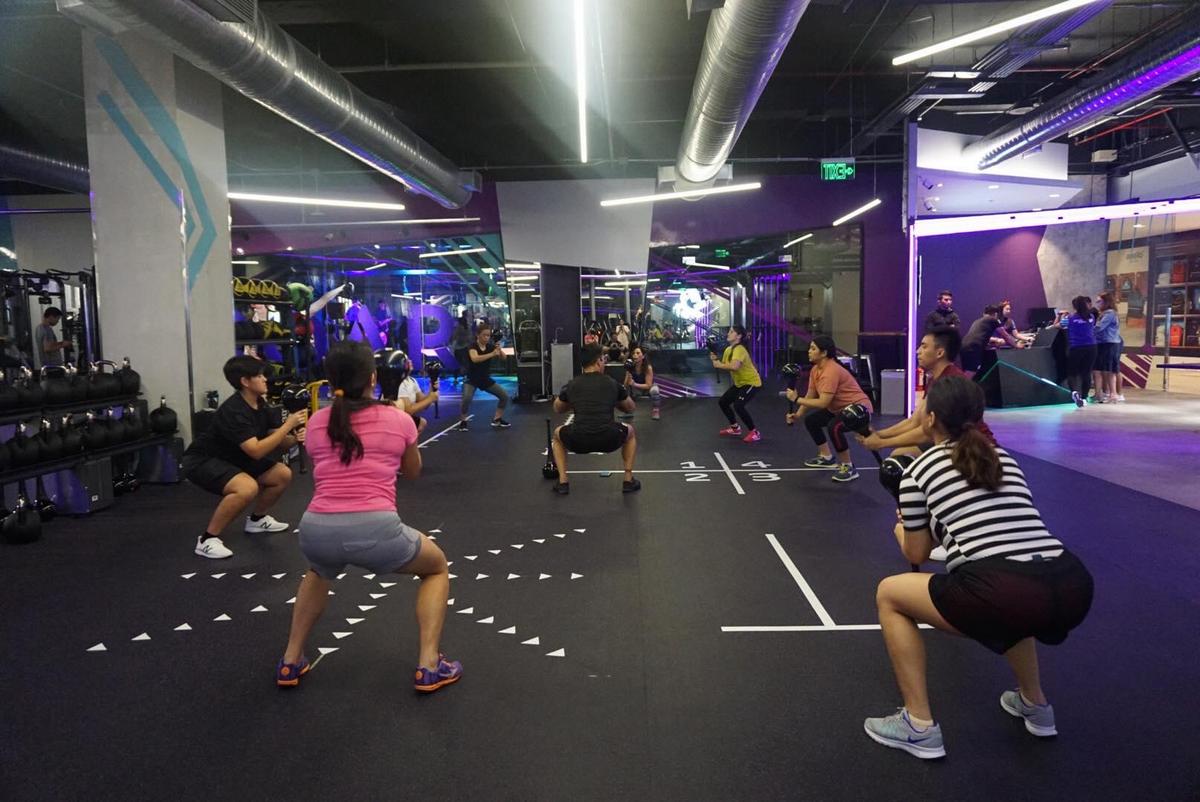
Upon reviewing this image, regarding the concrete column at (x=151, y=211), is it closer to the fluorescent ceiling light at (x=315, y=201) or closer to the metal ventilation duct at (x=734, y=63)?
the fluorescent ceiling light at (x=315, y=201)

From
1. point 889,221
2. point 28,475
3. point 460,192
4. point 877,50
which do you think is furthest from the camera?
point 889,221

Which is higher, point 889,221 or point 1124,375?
point 889,221

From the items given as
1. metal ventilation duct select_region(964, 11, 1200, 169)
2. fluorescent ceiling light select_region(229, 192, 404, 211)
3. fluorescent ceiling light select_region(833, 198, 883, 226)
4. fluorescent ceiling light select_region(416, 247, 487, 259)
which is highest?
metal ventilation duct select_region(964, 11, 1200, 169)

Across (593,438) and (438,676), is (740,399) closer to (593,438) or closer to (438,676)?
(593,438)

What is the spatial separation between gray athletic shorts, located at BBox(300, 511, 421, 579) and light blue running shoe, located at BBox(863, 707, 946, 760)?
66.5 inches

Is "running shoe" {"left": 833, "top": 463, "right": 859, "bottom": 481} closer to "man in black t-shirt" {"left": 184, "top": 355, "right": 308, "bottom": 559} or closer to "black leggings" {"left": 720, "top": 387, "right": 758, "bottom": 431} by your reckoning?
"black leggings" {"left": 720, "top": 387, "right": 758, "bottom": 431}

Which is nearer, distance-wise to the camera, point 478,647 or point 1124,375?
point 478,647

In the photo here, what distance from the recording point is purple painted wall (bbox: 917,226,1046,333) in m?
13.9

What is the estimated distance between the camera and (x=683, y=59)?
872cm

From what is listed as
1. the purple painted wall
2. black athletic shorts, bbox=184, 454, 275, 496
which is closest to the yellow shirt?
black athletic shorts, bbox=184, 454, 275, 496

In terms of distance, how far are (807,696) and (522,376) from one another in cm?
1127

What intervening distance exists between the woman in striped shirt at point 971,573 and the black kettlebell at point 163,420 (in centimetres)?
641

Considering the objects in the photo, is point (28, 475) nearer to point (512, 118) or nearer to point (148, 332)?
point (148, 332)

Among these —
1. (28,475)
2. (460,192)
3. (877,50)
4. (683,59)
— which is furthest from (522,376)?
(28,475)
